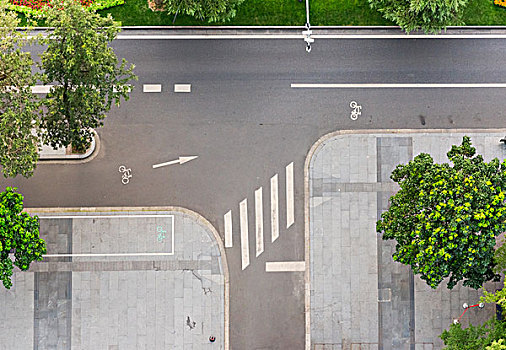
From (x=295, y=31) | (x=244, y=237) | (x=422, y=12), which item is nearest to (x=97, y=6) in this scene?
(x=295, y=31)

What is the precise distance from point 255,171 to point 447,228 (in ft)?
45.7

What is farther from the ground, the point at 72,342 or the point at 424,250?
the point at 424,250

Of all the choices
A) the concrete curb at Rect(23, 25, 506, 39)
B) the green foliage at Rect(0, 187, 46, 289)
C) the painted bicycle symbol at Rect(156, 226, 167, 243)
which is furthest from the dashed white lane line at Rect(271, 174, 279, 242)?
the green foliage at Rect(0, 187, 46, 289)

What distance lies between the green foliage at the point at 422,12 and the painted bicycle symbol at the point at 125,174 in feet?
68.9

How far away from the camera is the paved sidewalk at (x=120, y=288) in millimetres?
38094

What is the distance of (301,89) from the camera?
1547 inches

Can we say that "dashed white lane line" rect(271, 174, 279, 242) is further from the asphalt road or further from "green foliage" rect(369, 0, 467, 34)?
"green foliage" rect(369, 0, 467, 34)

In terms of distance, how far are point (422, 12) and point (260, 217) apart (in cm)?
1787

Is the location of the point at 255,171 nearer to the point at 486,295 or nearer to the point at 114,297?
the point at 114,297

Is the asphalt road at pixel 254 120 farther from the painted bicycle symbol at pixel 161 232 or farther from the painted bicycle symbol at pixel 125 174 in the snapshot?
the painted bicycle symbol at pixel 161 232

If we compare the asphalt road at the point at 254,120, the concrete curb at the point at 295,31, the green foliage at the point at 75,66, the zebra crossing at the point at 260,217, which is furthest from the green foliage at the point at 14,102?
the zebra crossing at the point at 260,217

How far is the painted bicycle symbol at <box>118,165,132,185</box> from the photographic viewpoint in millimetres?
38875

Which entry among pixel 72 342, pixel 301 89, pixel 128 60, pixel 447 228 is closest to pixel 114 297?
pixel 72 342

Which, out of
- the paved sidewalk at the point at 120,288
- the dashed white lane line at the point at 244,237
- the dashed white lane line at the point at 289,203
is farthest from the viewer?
the dashed white lane line at the point at 289,203
